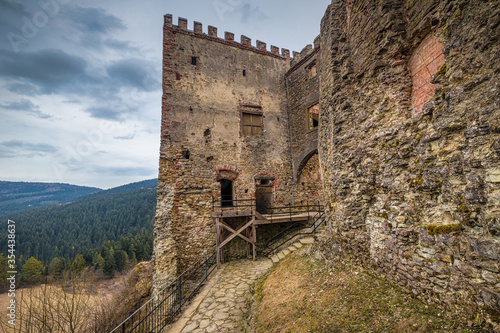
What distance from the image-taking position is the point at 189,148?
459 inches

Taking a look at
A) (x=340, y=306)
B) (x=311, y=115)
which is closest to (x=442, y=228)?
(x=340, y=306)

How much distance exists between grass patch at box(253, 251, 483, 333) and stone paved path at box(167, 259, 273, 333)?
→ 0.72 metres

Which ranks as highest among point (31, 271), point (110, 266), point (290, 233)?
point (290, 233)

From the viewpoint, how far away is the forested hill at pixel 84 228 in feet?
177

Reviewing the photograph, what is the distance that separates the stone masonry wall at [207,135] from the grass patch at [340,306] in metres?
5.94

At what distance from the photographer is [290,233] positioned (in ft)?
35.5

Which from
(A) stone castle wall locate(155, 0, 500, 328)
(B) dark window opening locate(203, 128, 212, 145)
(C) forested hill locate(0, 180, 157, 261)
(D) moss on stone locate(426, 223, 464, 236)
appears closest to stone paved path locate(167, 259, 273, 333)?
(A) stone castle wall locate(155, 0, 500, 328)

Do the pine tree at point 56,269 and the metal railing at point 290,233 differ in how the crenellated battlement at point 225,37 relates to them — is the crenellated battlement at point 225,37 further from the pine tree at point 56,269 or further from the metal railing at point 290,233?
the pine tree at point 56,269

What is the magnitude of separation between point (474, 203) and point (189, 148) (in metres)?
10.8

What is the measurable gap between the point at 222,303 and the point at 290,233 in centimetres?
516

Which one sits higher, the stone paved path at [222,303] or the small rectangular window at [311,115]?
the small rectangular window at [311,115]

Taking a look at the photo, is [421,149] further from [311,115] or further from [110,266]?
[110,266]

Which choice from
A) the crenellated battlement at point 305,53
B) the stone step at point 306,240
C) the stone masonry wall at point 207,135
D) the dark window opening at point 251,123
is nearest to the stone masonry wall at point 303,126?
the crenellated battlement at point 305,53

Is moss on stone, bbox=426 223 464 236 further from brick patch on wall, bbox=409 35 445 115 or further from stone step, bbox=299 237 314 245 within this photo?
stone step, bbox=299 237 314 245
